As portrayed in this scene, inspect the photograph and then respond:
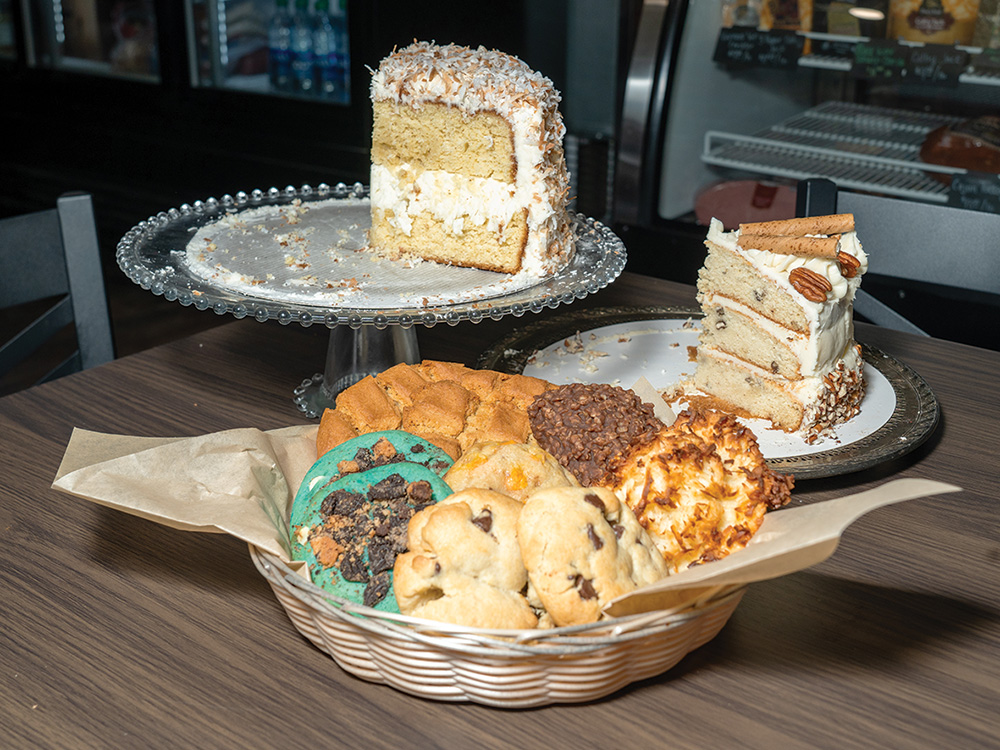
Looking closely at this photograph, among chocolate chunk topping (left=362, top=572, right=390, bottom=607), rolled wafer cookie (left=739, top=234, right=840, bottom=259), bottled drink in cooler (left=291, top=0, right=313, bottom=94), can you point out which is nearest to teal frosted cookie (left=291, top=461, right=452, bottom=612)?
chocolate chunk topping (left=362, top=572, right=390, bottom=607)

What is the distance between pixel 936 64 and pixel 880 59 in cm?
13

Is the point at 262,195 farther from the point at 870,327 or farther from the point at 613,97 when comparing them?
the point at 613,97

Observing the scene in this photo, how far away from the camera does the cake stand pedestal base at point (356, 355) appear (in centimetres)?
135

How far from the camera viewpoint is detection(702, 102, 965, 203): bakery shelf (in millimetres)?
2518

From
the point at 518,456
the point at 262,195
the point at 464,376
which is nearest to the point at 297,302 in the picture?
the point at 464,376

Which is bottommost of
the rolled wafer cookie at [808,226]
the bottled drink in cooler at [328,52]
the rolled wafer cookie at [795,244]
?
the rolled wafer cookie at [795,244]

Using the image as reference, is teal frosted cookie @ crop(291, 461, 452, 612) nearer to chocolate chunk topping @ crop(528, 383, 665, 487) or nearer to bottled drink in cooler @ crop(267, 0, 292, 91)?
chocolate chunk topping @ crop(528, 383, 665, 487)

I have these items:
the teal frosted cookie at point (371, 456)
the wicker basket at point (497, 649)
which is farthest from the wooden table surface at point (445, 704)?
the teal frosted cookie at point (371, 456)

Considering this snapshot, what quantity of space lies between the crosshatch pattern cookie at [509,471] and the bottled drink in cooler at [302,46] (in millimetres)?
2908

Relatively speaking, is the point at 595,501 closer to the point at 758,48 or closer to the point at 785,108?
the point at 758,48

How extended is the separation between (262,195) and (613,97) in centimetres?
206

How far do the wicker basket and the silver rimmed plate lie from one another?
0.41 meters

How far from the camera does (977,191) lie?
2.39 metres

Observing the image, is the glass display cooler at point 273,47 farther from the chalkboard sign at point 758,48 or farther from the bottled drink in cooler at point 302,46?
the chalkboard sign at point 758,48
